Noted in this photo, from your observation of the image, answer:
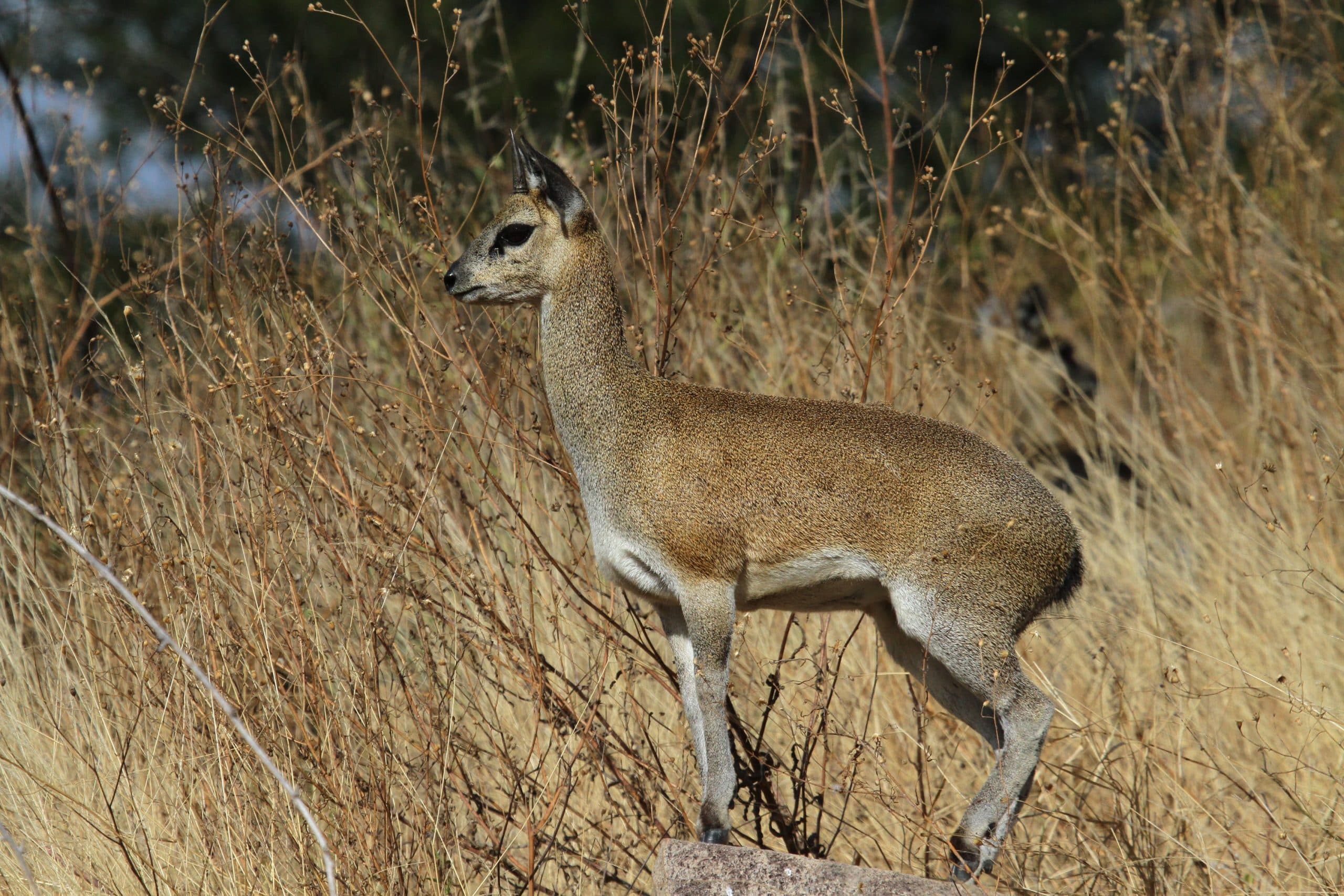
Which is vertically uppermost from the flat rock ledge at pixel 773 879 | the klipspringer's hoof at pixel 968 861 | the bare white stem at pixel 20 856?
the bare white stem at pixel 20 856

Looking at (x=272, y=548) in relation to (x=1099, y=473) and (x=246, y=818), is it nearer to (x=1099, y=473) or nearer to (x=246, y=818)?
(x=246, y=818)

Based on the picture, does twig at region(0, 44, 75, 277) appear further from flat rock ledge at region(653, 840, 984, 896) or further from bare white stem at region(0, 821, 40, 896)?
flat rock ledge at region(653, 840, 984, 896)

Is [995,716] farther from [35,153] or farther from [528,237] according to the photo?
[35,153]

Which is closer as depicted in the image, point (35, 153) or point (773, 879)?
point (773, 879)

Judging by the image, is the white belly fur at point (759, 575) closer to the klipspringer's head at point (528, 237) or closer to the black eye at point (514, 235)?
the klipspringer's head at point (528, 237)

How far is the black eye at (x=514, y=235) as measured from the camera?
4.38 m

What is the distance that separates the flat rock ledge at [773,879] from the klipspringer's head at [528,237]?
1.81m

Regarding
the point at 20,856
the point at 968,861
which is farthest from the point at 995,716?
the point at 20,856

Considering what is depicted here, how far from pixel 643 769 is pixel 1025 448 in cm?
486

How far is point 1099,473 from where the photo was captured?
8.53 metres

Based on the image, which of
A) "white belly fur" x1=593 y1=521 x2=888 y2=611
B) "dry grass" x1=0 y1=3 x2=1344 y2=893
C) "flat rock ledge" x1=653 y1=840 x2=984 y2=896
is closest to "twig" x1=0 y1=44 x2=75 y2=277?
"dry grass" x1=0 y1=3 x2=1344 y2=893

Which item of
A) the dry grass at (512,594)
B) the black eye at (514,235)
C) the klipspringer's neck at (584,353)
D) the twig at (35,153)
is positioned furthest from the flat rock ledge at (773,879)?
the twig at (35,153)

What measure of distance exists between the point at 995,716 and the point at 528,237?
6.96 ft

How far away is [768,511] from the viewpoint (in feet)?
13.8
